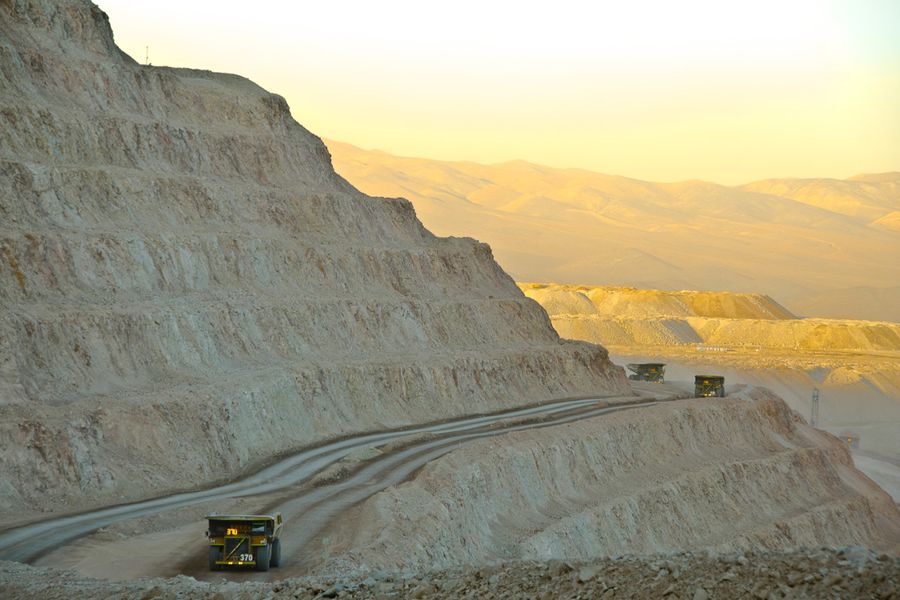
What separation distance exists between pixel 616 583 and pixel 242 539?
14915 mm

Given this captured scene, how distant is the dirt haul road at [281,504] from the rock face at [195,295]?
2.28 m

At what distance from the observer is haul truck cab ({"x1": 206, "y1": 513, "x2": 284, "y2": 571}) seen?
1363 inches

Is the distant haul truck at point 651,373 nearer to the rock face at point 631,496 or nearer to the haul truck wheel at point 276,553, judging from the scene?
the rock face at point 631,496

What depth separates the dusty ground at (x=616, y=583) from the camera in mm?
21359

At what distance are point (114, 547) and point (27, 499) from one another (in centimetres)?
831

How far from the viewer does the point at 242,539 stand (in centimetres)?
3462

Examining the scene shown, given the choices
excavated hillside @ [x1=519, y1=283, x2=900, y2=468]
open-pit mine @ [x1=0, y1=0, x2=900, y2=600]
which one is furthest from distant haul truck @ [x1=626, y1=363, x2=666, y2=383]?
open-pit mine @ [x1=0, y1=0, x2=900, y2=600]

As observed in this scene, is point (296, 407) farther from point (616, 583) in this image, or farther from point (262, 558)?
point (616, 583)

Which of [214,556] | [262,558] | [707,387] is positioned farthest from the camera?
[707,387]

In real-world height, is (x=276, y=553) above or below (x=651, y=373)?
above

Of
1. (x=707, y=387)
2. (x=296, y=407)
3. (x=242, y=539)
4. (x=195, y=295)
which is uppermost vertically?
(x=195, y=295)

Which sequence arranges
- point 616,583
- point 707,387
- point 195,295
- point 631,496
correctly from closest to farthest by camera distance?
point 616,583 → point 631,496 → point 195,295 → point 707,387

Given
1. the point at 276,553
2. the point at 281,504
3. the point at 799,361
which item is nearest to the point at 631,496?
the point at 281,504

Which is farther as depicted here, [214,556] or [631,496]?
[631,496]
